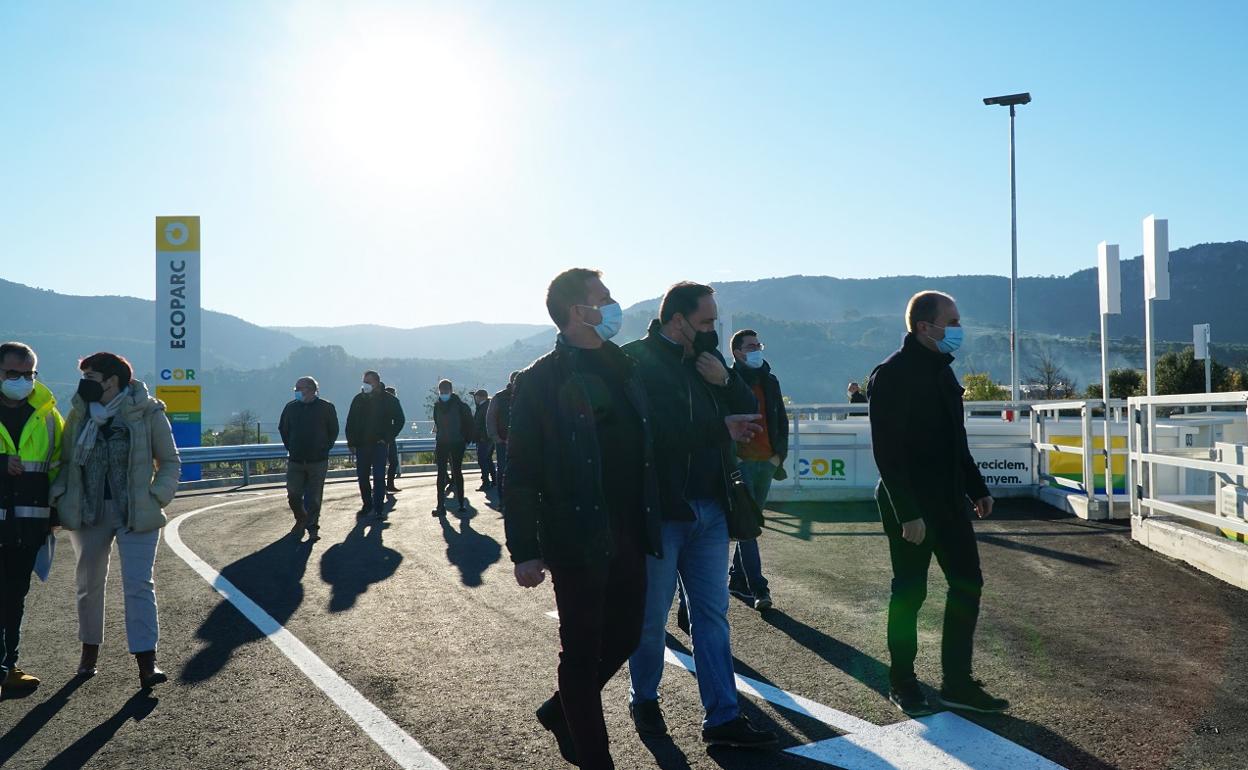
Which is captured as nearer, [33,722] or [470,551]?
[33,722]

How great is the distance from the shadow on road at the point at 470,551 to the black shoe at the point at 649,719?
3.75 metres

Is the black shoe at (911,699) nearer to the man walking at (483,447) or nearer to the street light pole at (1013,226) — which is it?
the man walking at (483,447)

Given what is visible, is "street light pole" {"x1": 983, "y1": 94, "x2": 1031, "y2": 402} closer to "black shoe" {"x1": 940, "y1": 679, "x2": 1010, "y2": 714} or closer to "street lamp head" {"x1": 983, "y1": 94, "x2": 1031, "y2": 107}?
"street lamp head" {"x1": 983, "y1": 94, "x2": 1031, "y2": 107}

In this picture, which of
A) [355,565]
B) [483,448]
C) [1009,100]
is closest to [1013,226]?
[1009,100]

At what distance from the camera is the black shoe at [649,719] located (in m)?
4.09

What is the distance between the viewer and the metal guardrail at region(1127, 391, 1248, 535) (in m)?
7.68

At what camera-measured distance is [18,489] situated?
16.7 feet

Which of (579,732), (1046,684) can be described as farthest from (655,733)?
(1046,684)

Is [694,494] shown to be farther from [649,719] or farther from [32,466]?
[32,466]

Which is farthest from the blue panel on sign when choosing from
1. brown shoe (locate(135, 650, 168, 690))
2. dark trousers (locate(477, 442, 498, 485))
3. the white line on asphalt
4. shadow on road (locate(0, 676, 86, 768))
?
brown shoe (locate(135, 650, 168, 690))

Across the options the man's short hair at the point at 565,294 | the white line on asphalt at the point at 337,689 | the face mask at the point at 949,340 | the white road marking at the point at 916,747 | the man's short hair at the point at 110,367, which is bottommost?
the white line on asphalt at the point at 337,689

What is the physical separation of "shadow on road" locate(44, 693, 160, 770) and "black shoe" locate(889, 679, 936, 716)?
3.40 m

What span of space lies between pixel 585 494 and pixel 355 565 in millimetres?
6400

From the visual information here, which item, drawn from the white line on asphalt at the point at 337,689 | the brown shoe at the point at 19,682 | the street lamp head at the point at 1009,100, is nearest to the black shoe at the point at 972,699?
the white line on asphalt at the point at 337,689
